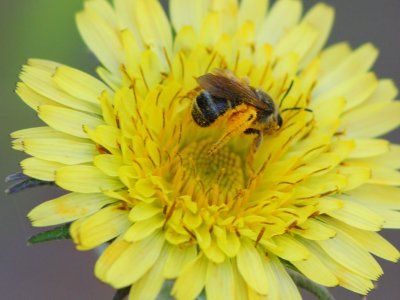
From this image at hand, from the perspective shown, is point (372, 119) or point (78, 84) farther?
point (372, 119)

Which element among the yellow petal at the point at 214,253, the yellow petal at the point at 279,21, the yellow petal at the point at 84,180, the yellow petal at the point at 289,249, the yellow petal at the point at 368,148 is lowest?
the yellow petal at the point at 289,249

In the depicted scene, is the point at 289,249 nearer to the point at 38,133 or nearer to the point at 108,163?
the point at 108,163

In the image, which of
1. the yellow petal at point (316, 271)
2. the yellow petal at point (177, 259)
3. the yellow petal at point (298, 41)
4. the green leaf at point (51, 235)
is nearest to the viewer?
the green leaf at point (51, 235)

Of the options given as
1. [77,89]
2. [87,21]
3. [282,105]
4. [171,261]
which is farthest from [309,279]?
[87,21]

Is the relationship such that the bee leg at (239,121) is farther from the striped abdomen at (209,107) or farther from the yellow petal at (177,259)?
the yellow petal at (177,259)

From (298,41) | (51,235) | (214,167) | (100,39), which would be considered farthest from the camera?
(298,41)

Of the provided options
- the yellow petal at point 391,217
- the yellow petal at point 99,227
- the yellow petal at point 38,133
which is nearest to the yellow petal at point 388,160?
the yellow petal at point 391,217

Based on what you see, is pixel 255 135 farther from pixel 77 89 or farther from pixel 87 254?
pixel 87 254

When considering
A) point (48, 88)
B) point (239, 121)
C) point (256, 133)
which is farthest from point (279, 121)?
point (48, 88)
